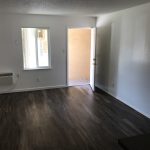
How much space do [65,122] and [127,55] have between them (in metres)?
2.26

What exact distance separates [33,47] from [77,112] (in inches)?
108

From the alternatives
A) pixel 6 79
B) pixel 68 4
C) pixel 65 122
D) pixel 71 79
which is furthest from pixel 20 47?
pixel 65 122

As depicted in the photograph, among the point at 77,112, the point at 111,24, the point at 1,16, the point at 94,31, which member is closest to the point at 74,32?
the point at 94,31

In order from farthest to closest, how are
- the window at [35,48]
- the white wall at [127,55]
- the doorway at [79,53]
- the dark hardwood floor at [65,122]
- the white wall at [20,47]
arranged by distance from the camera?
the doorway at [79,53] → the window at [35,48] → the white wall at [20,47] → the white wall at [127,55] → the dark hardwood floor at [65,122]

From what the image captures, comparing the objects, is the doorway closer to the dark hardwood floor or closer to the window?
the window

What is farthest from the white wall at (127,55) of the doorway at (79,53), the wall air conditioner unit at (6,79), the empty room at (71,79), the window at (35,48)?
the wall air conditioner unit at (6,79)

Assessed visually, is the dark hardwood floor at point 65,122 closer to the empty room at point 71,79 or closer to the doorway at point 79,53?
the empty room at point 71,79

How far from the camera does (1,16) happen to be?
503 centimetres

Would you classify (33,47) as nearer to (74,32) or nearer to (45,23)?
(45,23)

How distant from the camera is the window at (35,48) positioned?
5559 millimetres

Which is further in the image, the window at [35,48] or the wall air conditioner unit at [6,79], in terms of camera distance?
the window at [35,48]

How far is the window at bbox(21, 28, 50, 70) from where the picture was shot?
5559 millimetres

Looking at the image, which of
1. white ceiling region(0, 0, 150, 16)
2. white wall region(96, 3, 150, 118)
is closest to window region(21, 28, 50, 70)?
white ceiling region(0, 0, 150, 16)

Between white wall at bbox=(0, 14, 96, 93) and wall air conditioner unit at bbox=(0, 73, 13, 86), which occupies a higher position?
white wall at bbox=(0, 14, 96, 93)
